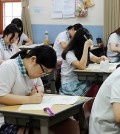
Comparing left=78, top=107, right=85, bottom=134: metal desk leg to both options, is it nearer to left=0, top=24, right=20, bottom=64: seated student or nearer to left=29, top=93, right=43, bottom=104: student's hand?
left=29, top=93, right=43, bottom=104: student's hand

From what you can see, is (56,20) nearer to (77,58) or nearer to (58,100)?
(77,58)

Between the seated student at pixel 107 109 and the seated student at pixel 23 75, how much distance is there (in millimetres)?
358

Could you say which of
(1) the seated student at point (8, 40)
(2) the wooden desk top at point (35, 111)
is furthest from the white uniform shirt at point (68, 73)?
(2) the wooden desk top at point (35, 111)

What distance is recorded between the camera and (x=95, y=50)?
19.4ft

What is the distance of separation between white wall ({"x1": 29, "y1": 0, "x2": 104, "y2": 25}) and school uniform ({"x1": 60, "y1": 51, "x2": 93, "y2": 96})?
2757mm

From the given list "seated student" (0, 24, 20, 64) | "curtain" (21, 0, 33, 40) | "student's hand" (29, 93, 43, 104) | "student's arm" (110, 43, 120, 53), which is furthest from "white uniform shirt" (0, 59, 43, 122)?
"curtain" (21, 0, 33, 40)

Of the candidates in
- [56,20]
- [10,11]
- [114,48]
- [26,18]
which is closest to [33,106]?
Answer: [114,48]

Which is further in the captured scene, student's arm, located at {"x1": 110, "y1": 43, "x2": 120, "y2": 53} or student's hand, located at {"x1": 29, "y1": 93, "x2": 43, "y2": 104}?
student's arm, located at {"x1": 110, "y1": 43, "x2": 120, "y2": 53}

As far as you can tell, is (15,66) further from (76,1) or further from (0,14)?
(0,14)

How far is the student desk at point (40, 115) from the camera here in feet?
6.51

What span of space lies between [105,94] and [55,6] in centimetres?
500

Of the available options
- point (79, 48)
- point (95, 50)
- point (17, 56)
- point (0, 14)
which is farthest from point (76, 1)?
point (17, 56)

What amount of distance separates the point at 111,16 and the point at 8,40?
107 inches

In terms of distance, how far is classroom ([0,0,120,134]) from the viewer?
1969mm
